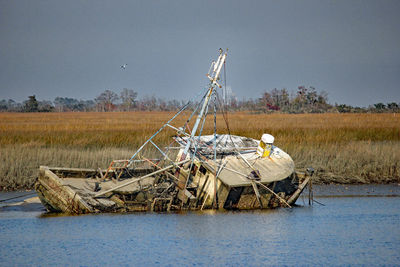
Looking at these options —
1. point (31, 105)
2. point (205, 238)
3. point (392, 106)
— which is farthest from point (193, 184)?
point (31, 105)

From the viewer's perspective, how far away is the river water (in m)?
12.6

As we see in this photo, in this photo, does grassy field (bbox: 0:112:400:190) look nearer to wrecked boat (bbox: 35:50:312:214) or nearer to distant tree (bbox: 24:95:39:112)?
wrecked boat (bbox: 35:50:312:214)

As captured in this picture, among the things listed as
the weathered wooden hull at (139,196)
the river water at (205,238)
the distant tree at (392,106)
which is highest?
the distant tree at (392,106)

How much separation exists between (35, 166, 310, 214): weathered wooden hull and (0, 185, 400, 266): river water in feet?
0.93

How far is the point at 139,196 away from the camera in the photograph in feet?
52.1

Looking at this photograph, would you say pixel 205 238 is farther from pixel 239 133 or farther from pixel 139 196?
pixel 239 133

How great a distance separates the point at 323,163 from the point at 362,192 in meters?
2.43

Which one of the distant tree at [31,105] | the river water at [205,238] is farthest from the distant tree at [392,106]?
the river water at [205,238]

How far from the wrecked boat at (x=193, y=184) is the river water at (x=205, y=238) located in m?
0.34

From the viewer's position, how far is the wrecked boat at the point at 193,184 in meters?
15.1

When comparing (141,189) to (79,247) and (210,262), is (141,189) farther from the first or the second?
(210,262)

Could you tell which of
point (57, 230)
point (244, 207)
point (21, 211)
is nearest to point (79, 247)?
A: point (57, 230)

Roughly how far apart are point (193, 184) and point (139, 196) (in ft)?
4.95

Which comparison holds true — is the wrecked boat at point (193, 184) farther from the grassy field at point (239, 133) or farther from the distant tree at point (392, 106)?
the distant tree at point (392, 106)
